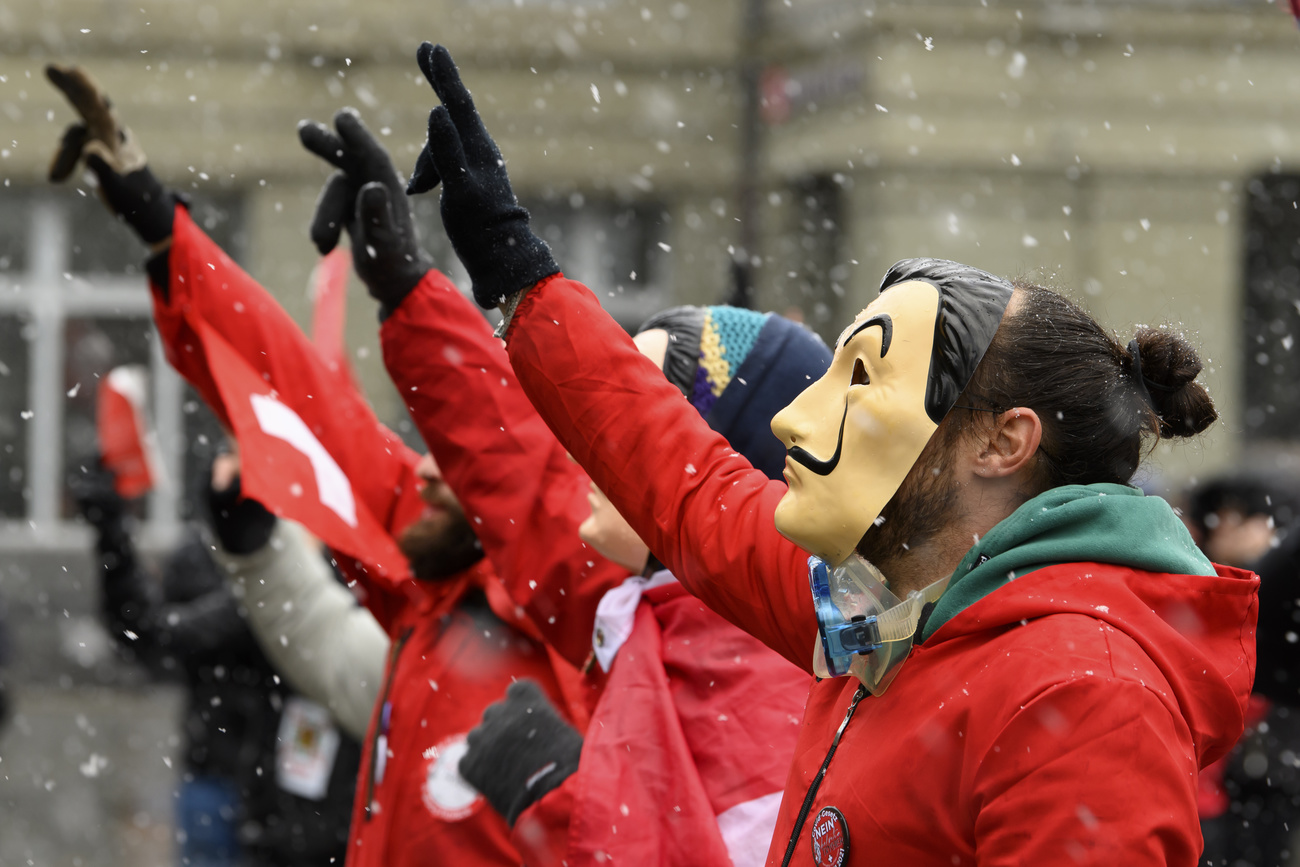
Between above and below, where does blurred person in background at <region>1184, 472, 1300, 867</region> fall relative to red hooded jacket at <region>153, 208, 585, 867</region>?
below

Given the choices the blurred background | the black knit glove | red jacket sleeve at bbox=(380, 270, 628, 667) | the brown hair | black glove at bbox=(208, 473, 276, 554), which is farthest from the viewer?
the blurred background

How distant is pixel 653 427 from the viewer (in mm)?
1623

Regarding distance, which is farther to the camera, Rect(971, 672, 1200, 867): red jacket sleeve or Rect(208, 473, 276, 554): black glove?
Rect(208, 473, 276, 554): black glove

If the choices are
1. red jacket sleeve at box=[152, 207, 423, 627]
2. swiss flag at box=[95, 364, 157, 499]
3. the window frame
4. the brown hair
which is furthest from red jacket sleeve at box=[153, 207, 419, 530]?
the window frame

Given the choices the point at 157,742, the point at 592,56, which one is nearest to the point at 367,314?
the point at 592,56

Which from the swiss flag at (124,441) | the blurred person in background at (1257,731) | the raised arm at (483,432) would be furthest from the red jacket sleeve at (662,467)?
the swiss flag at (124,441)

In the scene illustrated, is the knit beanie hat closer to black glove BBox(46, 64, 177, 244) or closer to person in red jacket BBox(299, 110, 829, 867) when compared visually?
person in red jacket BBox(299, 110, 829, 867)

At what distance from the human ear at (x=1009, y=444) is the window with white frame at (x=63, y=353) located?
1032 centimetres

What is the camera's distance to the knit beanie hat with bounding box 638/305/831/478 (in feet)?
7.24

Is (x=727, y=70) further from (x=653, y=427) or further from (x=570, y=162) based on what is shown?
(x=653, y=427)

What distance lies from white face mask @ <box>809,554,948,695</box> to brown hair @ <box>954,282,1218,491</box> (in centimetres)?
20

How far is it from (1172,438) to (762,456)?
2.39 ft

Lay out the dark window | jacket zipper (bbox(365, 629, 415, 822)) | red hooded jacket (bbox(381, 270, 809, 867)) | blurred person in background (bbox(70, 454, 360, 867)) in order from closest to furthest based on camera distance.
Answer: red hooded jacket (bbox(381, 270, 809, 867)) → jacket zipper (bbox(365, 629, 415, 822)) → blurred person in background (bbox(70, 454, 360, 867)) → the dark window

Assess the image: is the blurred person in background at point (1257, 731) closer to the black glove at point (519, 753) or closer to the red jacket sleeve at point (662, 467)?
the black glove at point (519, 753)
